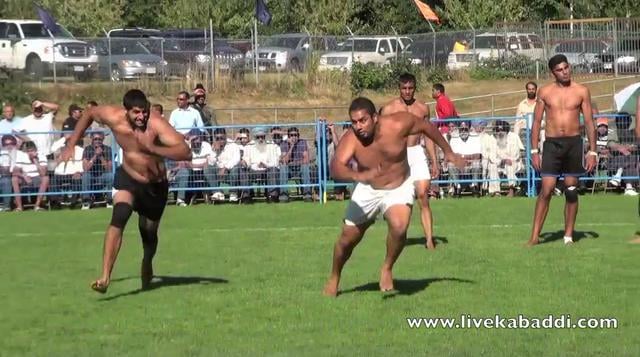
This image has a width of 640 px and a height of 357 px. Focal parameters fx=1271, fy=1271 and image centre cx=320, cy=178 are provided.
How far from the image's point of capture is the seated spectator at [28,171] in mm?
21250

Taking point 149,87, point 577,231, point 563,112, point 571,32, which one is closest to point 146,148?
point 563,112

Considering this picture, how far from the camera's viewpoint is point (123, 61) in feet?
127

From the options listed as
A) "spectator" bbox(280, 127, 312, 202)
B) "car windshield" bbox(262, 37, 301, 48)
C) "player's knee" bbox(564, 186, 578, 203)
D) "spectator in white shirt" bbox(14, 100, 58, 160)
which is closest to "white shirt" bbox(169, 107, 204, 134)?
"spectator" bbox(280, 127, 312, 202)

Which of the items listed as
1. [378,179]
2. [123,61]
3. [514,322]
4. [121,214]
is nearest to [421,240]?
[378,179]

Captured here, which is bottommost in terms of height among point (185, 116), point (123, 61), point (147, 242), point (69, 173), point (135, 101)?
point (147, 242)

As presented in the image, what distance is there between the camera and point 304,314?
1018 centimetres

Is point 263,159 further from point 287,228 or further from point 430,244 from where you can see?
point 430,244

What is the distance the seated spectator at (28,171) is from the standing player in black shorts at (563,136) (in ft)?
32.8

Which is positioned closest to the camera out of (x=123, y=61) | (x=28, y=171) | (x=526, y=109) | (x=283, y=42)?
(x=28, y=171)

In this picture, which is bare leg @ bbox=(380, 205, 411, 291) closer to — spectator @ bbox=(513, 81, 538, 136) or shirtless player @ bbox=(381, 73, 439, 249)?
shirtless player @ bbox=(381, 73, 439, 249)

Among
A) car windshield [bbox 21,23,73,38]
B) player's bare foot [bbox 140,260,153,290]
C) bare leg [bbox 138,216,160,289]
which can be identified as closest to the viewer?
bare leg [bbox 138,216,160,289]

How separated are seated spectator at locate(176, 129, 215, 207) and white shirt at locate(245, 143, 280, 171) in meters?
0.66

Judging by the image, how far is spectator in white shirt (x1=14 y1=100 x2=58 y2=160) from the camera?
2144cm

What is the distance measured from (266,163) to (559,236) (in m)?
7.25
